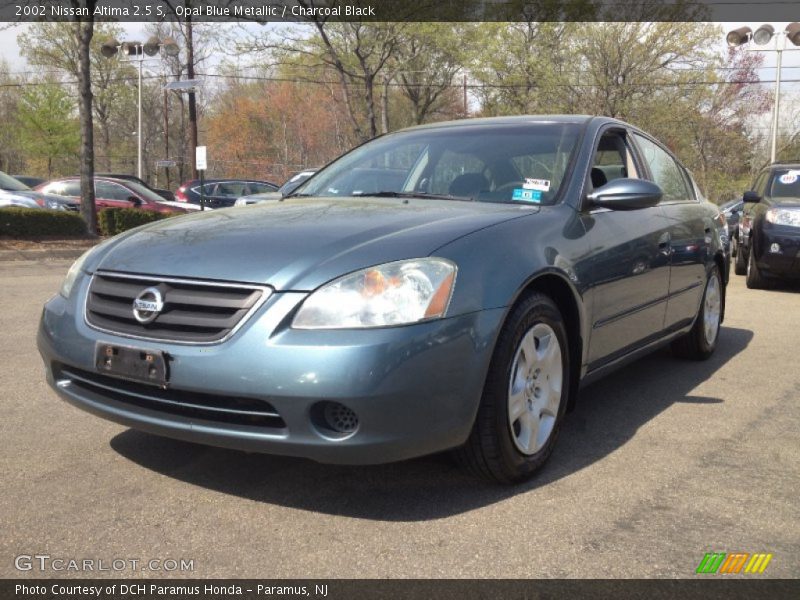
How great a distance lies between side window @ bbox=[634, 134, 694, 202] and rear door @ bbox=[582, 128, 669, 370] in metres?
0.27

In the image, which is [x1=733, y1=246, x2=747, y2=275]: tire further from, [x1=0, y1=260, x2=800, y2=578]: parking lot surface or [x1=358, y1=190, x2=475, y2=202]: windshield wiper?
[x1=358, y1=190, x2=475, y2=202]: windshield wiper

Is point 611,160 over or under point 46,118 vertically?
under

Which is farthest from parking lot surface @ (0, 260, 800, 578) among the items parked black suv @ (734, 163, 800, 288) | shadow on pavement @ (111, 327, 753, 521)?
parked black suv @ (734, 163, 800, 288)

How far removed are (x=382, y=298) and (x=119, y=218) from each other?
12501mm

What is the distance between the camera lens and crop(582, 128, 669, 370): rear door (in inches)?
136

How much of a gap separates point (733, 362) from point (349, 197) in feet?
10.3

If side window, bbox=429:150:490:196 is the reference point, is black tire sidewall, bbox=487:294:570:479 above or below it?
below

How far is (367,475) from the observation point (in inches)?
120

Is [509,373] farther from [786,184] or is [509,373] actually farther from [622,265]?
[786,184]

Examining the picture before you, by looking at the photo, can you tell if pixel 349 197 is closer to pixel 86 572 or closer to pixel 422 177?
pixel 422 177

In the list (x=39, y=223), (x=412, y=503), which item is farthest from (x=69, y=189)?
(x=412, y=503)

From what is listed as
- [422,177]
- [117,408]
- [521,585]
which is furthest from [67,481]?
[422,177]

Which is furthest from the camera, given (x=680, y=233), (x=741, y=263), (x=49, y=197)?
(x=49, y=197)

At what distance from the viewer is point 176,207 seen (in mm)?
16781
